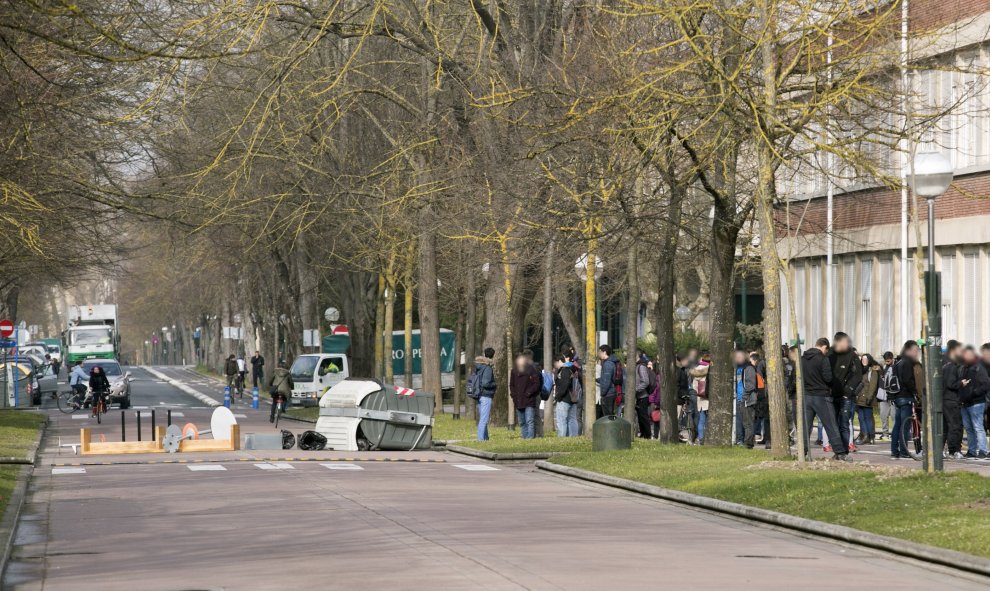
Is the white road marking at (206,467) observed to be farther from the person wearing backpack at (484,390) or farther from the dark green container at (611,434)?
the person wearing backpack at (484,390)

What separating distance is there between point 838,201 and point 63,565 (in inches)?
1315

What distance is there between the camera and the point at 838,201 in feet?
145

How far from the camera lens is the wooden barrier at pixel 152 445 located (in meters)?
30.7

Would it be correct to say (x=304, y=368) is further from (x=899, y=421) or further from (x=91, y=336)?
(x=91, y=336)

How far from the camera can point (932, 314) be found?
18516mm

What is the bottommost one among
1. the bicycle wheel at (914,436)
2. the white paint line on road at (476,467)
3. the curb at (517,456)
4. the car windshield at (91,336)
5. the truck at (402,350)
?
the white paint line on road at (476,467)

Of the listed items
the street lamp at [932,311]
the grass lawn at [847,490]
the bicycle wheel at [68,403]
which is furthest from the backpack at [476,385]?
the bicycle wheel at [68,403]

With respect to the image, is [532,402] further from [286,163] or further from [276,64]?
[286,163]

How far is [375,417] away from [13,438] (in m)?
8.10

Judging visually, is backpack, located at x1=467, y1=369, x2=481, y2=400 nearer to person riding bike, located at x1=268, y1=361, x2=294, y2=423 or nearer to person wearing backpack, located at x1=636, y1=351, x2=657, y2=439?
person wearing backpack, located at x1=636, y1=351, x2=657, y2=439

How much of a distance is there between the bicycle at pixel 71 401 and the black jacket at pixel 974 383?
3271cm

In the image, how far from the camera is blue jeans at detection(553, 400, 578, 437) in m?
32.4

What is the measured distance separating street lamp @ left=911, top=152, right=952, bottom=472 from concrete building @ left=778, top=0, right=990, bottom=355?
11.8 meters

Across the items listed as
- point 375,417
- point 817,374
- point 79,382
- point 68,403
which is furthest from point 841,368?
point 68,403
